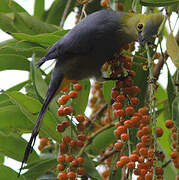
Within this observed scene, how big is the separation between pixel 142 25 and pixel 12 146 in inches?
33.6

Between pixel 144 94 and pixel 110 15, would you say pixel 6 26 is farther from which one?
pixel 144 94

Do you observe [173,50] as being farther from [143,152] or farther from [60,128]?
[60,128]

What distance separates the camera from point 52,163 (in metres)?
1.61

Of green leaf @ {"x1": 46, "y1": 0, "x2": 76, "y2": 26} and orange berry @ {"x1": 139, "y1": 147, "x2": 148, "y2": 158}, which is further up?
green leaf @ {"x1": 46, "y1": 0, "x2": 76, "y2": 26}

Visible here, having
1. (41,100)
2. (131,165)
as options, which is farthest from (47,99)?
(131,165)

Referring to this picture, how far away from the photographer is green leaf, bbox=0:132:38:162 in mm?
1612

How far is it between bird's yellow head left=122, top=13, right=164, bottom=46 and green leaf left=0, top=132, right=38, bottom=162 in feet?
2.35

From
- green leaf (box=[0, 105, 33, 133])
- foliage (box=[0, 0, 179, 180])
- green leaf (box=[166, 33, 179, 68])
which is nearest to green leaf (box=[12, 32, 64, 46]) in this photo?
foliage (box=[0, 0, 179, 180])

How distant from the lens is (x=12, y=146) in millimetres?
1628

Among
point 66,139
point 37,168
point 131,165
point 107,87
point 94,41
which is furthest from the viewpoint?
point 94,41

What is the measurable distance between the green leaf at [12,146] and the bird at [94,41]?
0.91 feet

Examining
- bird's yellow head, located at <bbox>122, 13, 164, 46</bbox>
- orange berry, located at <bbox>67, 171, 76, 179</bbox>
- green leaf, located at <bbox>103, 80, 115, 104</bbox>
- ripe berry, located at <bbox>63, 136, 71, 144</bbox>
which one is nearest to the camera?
orange berry, located at <bbox>67, 171, 76, 179</bbox>

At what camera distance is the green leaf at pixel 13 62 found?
5.61ft

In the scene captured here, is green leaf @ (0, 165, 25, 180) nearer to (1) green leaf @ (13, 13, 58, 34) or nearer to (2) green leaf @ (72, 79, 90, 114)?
(2) green leaf @ (72, 79, 90, 114)
